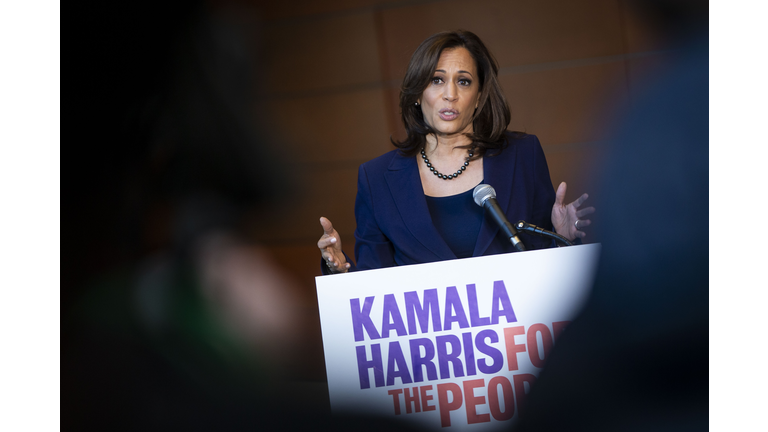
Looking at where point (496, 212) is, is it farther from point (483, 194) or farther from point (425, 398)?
point (425, 398)

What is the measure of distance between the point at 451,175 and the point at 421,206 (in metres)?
0.15

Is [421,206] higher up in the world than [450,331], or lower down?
higher up

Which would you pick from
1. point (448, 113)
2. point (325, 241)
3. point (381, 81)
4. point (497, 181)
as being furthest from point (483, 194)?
point (381, 81)

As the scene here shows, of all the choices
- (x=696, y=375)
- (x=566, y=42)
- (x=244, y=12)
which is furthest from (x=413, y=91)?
(x=696, y=375)

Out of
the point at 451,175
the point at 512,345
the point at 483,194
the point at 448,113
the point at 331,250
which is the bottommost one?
the point at 512,345

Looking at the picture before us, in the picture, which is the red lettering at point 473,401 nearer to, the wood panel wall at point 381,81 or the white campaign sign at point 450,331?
the white campaign sign at point 450,331

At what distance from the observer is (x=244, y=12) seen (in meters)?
1.84

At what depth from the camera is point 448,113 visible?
1539mm

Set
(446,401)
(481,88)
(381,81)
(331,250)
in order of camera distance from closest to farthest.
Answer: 1. (446,401)
2. (331,250)
3. (481,88)
4. (381,81)

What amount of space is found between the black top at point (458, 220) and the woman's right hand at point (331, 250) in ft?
1.08

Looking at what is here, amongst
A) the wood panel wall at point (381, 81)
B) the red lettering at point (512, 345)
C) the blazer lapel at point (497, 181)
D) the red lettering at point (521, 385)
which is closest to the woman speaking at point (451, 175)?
the blazer lapel at point (497, 181)

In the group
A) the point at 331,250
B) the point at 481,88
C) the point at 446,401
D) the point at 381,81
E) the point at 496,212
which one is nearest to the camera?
the point at 496,212

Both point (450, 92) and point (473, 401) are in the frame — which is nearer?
point (473, 401)

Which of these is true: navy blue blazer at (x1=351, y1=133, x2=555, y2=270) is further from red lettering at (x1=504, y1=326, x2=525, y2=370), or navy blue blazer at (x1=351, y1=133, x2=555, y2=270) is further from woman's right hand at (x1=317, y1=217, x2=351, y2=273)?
red lettering at (x1=504, y1=326, x2=525, y2=370)
